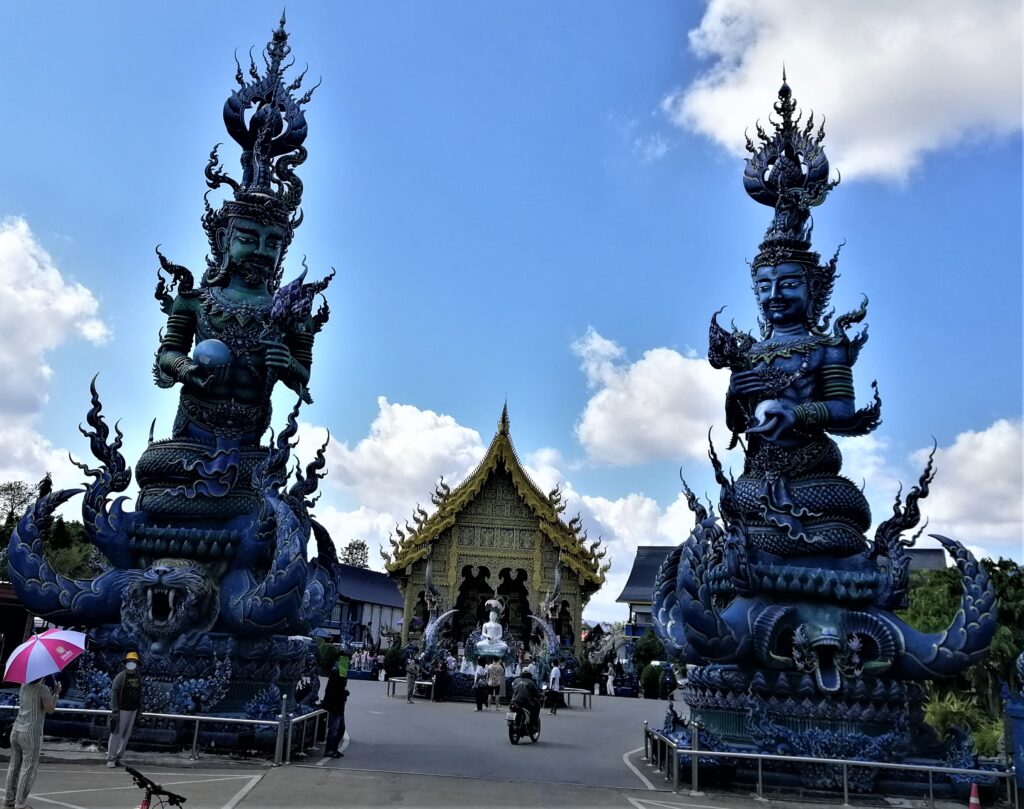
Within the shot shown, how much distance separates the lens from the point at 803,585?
34.9 feet

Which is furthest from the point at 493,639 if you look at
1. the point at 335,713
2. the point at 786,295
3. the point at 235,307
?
the point at 786,295

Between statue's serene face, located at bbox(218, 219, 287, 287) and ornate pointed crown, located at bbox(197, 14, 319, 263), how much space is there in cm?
19

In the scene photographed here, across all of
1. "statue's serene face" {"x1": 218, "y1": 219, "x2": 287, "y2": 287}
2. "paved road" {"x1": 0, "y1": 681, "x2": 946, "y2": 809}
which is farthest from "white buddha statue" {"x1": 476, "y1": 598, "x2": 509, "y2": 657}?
"statue's serene face" {"x1": 218, "y1": 219, "x2": 287, "y2": 287}

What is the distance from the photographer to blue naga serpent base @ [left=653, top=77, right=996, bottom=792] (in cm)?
1030

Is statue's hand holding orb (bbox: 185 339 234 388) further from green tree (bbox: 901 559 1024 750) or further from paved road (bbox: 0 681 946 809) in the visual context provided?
green tree (bbox: 901 559 1024 750)

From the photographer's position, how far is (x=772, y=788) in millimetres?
9688

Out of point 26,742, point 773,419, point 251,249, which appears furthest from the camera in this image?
point 251,249

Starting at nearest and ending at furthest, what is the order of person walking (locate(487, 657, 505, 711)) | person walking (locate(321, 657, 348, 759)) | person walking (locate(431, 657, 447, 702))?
person walking (locate(321, 657, 348, 759)) < person walking (locate(487, 657, 505, 711)) < person walking (locate(431, 657, 447, 702))

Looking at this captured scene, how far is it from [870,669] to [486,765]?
4702 mm

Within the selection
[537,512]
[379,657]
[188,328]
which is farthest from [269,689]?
[379,657]

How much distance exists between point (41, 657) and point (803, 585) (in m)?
8.02

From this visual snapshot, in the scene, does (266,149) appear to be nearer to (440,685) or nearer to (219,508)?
(219,508)

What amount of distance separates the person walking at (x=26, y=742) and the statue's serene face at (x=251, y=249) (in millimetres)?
6977

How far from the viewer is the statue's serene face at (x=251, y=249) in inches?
501
